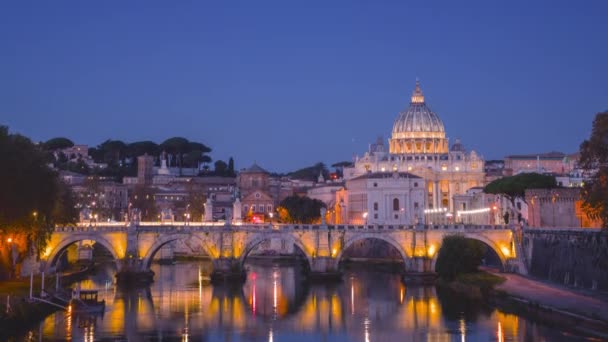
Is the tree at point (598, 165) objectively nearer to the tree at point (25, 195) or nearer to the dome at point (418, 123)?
the tree at point (25, 195)

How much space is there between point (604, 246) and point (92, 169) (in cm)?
12609

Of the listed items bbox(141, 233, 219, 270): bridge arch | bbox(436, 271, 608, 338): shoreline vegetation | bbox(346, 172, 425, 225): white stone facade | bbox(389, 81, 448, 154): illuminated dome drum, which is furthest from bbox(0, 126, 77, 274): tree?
bbox(389, 81, 448, 154): illuminated dome drum

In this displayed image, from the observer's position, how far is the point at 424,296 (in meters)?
63.6

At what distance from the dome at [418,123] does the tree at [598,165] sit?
110732 millimetres

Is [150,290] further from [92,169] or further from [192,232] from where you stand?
[92,169]

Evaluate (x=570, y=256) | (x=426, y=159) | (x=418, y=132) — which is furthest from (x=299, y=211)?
(x=570, y=256)

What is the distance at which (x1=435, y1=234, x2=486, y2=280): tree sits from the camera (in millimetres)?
68875

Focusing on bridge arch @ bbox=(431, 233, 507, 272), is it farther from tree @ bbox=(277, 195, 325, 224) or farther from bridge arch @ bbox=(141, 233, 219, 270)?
tree @ bbox=(277, 195, 325, 224)

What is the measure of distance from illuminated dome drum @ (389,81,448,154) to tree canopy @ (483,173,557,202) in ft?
215

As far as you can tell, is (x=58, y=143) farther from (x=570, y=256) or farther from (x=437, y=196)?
(x=570, y=256)

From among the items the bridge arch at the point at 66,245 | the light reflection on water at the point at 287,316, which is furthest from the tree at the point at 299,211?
the bridge arch at the point at 66,245

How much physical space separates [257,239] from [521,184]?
27548 millimetres

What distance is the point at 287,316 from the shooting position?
5544 cm

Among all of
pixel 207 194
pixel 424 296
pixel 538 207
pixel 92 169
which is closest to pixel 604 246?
→ pixel 424 296
